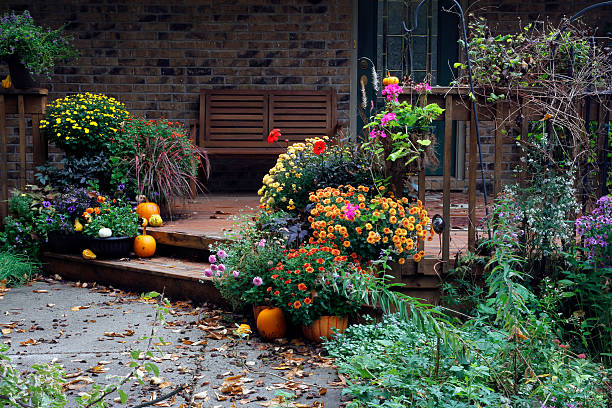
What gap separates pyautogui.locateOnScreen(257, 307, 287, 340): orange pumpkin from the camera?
12.9 feet

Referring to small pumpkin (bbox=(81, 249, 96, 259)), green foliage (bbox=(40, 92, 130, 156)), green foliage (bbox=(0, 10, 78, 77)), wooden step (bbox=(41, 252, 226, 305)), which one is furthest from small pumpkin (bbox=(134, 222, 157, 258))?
green foliage (bbox=(0, 10, 78, 77))

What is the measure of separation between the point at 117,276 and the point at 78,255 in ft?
1.59

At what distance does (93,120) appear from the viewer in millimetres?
5816

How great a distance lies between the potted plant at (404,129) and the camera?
4.02 m

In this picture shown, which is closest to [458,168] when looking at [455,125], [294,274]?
[455,125]

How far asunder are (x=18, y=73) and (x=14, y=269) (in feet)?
6.01

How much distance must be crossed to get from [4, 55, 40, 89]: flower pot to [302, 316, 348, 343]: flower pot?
379 cm

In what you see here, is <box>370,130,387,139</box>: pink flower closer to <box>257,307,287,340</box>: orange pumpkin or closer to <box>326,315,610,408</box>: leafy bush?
<box>257,307,287,340</box>: orange pumpkin

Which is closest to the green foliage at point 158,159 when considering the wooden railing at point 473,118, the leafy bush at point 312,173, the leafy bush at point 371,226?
the leafy bush at point 312,173

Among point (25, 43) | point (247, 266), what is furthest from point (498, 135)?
point (25, 43)

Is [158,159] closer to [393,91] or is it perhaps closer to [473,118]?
[393,91]

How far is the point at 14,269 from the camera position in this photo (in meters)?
5.34

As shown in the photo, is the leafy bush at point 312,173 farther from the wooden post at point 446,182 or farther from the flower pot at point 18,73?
the flower pot at point 18,73

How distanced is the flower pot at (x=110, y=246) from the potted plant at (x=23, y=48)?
1785 millimetres
